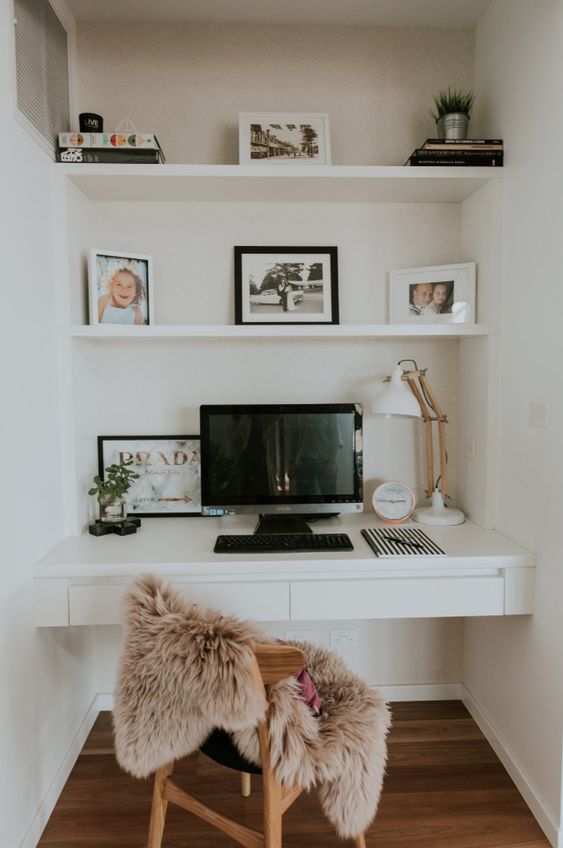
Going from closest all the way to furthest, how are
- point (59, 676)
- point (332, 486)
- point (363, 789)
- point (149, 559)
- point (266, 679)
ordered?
point (266, 679), point (363, 789), point (149, 559), point (59, 676), point (332, 486)

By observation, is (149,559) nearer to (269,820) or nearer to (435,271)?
(269,820)

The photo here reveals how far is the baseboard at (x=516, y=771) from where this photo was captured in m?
1.66

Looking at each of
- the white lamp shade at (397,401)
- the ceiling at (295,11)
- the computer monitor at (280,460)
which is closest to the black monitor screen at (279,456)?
the computer monitor at (280,460)

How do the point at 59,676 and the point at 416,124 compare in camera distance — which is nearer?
the point at 59,676

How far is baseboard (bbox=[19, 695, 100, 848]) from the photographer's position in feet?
5.43

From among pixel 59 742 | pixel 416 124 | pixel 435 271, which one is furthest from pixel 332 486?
pixel 416 124

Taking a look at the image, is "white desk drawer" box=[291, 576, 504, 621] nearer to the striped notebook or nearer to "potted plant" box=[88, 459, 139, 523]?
the striped notebook

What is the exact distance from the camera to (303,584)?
1.78m

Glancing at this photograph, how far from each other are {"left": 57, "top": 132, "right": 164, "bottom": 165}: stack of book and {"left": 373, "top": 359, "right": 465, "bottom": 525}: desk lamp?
1.15 metres

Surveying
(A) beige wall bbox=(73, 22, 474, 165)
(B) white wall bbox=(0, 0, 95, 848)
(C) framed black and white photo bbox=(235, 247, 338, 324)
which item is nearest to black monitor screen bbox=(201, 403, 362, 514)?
(C) framed black and white photo bbox=(235, 247, 338, 324)

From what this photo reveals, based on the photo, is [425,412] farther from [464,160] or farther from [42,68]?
[42,68]

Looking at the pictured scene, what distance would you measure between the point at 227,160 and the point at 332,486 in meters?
1.31

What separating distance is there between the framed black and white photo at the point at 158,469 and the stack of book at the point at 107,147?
0.99m

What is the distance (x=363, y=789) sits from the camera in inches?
53.4
